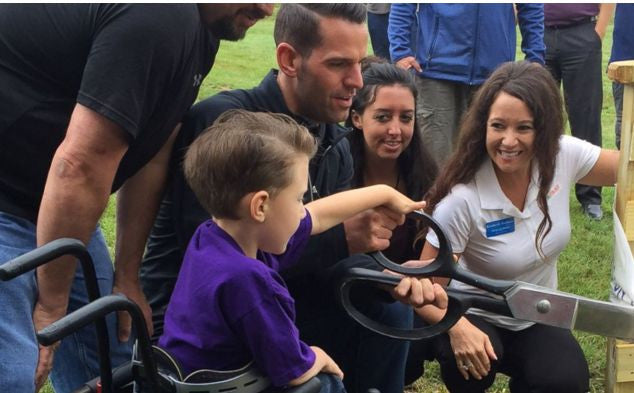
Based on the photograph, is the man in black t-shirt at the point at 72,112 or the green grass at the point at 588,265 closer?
the man in black t-shirt at the point at 72,112

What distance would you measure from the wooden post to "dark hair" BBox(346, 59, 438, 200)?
0.69 metres

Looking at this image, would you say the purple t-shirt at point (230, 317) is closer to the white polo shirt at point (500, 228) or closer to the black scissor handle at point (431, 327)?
the black scissor handle at point (431, 327)

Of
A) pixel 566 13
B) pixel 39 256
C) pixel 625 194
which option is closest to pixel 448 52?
pixel 566 13

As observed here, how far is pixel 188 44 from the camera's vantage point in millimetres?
2055

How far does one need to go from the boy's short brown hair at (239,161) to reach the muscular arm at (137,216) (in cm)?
46

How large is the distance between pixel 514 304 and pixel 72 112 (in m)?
1.19

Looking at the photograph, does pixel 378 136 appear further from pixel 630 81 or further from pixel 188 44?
pixel 188 44

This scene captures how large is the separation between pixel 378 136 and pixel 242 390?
1.50 meters

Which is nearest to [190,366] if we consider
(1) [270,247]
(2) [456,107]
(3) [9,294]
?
(1) [270,247]

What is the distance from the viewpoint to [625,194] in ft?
9.18

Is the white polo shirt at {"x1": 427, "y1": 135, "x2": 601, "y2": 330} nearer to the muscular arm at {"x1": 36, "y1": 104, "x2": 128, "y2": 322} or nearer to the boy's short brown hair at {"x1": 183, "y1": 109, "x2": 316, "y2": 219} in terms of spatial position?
the boy's short brown hair at {"x1": 183, "y1": 109, "x2": 316, "y2": 219}

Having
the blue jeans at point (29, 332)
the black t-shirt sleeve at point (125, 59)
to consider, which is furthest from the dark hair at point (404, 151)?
the black t-shirt sleeve at point (125, 59)

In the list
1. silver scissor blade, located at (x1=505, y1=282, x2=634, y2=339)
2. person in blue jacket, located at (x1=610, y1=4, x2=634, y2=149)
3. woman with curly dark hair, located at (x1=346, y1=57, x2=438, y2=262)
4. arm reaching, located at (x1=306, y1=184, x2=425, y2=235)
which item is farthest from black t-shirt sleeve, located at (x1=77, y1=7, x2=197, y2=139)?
person in blue jacket, located at (x1=610, y1=4, x2=634, y2=149)

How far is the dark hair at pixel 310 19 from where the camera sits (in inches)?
99.0
